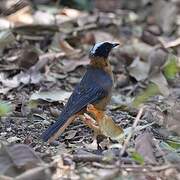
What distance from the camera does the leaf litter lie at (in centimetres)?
360

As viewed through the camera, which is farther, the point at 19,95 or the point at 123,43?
the point at 123,43

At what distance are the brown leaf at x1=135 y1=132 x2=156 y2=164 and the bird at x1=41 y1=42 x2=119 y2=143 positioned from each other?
64cm

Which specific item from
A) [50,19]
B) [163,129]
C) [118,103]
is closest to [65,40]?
[50,19]

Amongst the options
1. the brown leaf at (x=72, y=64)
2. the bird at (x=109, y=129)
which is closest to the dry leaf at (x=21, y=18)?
the brown leaf at (x=72, y=64)

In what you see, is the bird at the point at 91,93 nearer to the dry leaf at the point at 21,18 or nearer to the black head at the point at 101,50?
the black head at the point at 101,50

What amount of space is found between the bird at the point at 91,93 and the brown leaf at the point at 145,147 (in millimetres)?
640

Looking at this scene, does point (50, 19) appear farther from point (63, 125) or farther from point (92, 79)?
point (63, 125)

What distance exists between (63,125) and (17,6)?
1.10m

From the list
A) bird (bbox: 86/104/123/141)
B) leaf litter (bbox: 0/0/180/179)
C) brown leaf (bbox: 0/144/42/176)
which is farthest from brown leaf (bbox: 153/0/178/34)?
brown leaf (bbox: 0/144/42/176)

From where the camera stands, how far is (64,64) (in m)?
6.50

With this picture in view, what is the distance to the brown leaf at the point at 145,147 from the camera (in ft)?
12.2

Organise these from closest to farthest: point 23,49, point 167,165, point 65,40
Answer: point 167,165 → point 23,49 → point 65,40

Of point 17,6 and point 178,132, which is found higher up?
point 17,6

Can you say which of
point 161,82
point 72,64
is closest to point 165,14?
point 72,64
